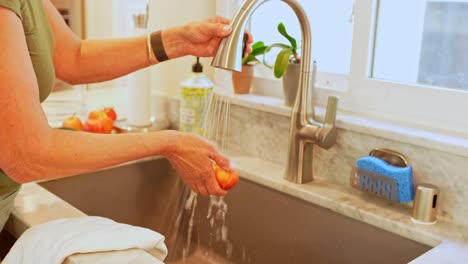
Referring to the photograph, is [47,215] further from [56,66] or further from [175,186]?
[175,186]

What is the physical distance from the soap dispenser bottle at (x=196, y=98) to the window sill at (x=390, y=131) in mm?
159

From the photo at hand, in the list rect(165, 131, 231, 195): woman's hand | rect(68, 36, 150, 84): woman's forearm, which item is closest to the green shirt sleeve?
rect(165, 131, 231, 195): woman's hand

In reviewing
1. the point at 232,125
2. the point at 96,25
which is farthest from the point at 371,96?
the point at 96,25

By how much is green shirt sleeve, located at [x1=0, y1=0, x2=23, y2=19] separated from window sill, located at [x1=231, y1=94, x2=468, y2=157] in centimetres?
70

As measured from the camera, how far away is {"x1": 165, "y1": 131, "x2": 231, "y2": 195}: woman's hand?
3.18ft

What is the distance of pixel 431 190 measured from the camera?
41.4 inches

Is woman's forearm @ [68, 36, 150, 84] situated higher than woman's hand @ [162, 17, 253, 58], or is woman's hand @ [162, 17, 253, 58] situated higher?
woman's hand @ [162, 17, 253, 58]

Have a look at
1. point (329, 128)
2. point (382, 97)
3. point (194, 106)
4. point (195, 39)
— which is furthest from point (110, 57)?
point (382, 97)

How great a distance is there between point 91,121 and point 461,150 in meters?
0.97

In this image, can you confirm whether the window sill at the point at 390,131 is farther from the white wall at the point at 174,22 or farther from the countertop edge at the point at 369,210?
the white wall at the point at 174,22

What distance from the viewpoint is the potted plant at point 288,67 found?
1.32 metres

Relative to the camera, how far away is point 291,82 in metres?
1.35

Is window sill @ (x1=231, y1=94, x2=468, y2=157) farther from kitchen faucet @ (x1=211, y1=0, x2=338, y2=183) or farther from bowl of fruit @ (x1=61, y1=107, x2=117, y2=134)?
bowl of fruit @ (x1=61, y1=107, x2=117, y2=134)

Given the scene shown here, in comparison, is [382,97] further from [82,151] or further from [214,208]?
[82,151]
